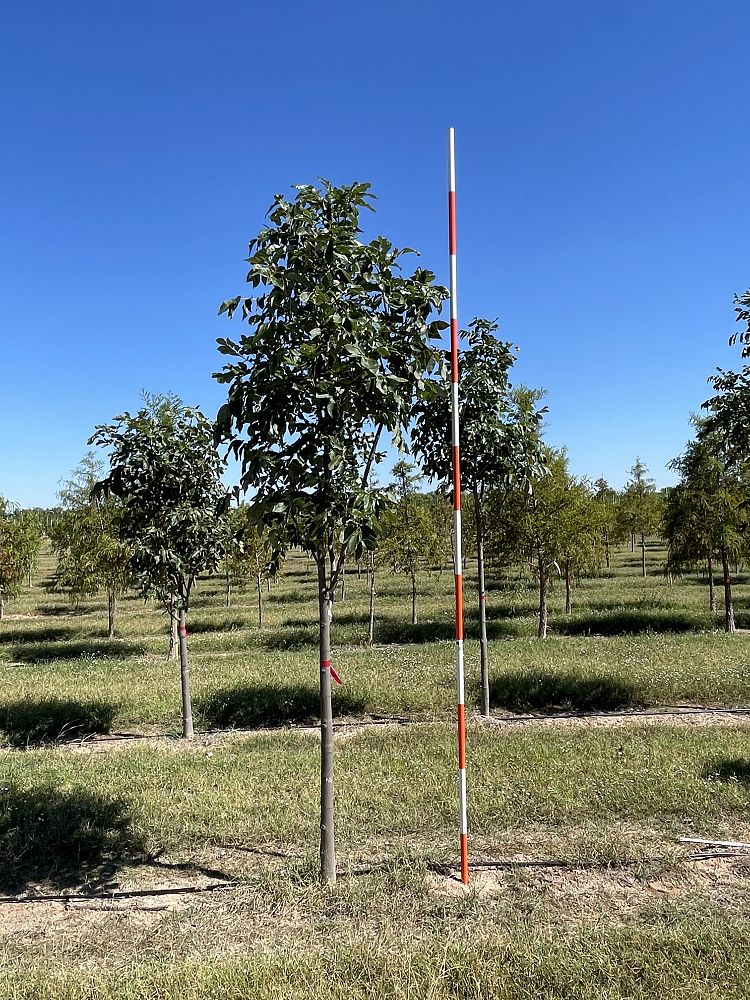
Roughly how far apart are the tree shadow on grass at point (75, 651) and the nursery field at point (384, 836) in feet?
21.9

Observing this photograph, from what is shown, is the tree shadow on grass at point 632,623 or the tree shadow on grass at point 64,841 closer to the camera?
the tree shadow on grass at point 64,841

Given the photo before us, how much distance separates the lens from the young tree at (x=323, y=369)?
5375 millimetres

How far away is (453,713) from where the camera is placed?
1218 cm

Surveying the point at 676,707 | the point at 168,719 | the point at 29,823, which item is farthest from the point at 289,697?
the point at 676,707

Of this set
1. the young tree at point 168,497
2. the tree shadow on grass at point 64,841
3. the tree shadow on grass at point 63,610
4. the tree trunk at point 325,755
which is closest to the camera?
the tree trunk at point 325,755

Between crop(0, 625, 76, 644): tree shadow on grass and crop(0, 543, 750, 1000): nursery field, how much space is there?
45.1 feet

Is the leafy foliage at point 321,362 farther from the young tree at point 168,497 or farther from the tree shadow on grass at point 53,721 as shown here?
the tree shadow on grass at point 53,721

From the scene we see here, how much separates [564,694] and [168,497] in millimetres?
8330

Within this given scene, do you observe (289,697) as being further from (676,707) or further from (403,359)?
(403,359)

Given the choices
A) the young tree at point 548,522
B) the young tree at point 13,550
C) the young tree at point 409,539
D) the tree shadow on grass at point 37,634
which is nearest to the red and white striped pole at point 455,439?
the young tree at point 548,522

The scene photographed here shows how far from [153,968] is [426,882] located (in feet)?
7.46

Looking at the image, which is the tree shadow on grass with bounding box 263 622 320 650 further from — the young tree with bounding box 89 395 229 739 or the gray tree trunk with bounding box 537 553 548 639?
the young tree with bounding box 89 395 229 739

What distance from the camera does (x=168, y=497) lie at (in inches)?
440

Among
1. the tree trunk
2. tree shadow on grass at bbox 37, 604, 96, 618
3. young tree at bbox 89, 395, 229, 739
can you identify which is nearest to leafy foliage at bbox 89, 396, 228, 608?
young tree at bbox 89, 395, 229, 739
